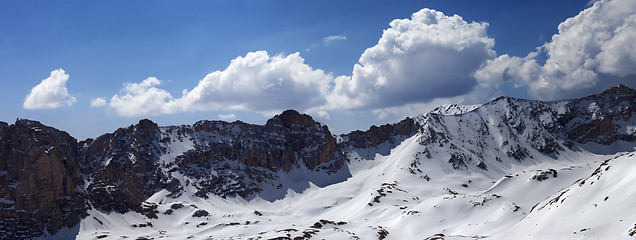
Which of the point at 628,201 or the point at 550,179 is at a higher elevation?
the point at 550,179

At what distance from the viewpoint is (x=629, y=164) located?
8388 centimetres

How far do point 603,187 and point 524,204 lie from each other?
75.8 m

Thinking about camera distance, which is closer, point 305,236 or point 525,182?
point 305,236

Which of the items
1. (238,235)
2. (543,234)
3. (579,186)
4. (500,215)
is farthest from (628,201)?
(238,235)

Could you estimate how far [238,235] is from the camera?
176 m

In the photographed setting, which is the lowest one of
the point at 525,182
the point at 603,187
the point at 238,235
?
the point at 238,235

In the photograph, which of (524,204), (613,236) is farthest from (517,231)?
(524,204)

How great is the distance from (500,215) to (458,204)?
81.7ft

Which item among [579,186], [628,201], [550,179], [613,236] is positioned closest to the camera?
[613,236]

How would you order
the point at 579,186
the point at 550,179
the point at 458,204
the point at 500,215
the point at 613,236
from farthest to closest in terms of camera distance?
the point at 550,179
the point at 458,204
the point at 500,215
the point at 579,186
the point at 613,236

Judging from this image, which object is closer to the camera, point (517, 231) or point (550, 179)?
point (517, 231)

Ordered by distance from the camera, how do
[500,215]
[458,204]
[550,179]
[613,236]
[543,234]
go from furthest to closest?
[550,179], [458,204], [500,215], [543,234], [613,236]

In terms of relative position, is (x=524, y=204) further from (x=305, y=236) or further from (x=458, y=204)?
(x=305, y=236)

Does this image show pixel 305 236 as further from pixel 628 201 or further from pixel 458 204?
pixel 628 201
